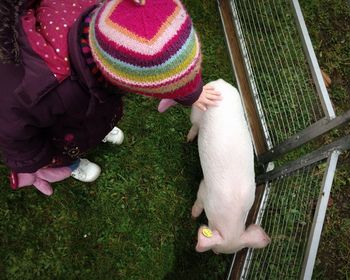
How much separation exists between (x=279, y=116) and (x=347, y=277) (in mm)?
1234

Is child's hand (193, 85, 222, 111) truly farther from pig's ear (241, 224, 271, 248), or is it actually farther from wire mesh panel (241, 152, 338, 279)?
pig's ear (241, 224, 271, 248)

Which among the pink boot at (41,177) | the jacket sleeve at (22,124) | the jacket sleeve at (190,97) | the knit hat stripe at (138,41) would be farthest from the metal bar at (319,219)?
the pink boot at (41,177)

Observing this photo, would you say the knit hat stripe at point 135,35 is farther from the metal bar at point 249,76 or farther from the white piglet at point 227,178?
the metal bar at point 249,76

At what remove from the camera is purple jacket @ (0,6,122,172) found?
4.76 ft

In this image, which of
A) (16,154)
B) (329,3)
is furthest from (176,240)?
(329,3)

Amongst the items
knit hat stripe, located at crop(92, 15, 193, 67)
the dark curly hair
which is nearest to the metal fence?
knit hat stripe, located at crop(92, 15, 193, 67)

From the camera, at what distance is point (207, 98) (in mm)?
2080

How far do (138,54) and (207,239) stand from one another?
1.31 m

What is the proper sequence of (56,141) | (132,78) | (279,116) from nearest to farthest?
(132,78) → (56,141) → (279,116)

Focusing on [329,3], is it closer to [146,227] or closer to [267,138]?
[267,138]

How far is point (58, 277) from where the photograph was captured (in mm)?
2557

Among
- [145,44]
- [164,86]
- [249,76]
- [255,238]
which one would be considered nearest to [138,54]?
[145,44]

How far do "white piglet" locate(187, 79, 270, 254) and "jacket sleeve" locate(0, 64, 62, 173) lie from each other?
0.94 metres

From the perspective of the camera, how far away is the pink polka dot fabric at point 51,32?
57.1 inches
